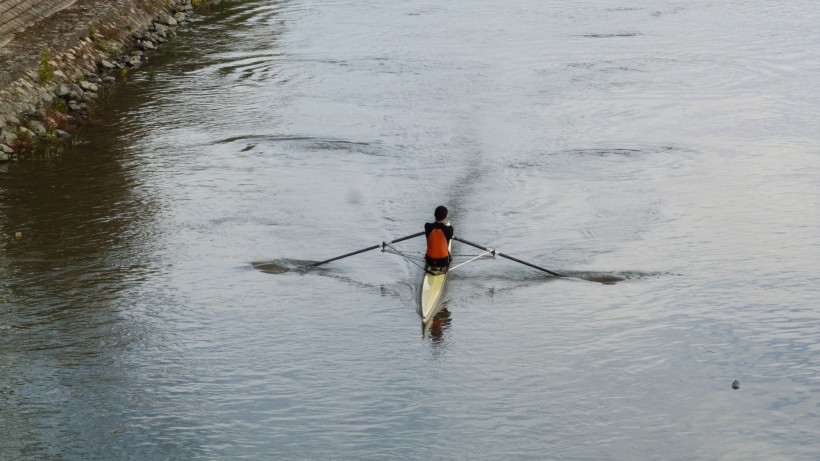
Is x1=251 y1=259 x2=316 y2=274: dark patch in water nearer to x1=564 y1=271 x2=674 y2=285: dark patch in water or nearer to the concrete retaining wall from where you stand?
x1=564 y1=271 x2=674 y2=285: dark patch in water

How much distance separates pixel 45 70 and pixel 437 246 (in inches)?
593

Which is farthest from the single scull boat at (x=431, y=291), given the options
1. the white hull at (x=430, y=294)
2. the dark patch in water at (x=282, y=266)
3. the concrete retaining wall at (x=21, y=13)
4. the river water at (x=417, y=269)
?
the concrete retaining wall at (x=21, y=13)

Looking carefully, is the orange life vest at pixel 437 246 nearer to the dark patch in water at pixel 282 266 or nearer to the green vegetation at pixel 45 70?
the dark patch in water at pixel 282 266

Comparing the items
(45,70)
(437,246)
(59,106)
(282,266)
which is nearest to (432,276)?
(437,246)

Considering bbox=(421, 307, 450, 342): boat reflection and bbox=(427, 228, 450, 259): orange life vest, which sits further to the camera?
bbox=(427, 228, 450, 259): orange life vest

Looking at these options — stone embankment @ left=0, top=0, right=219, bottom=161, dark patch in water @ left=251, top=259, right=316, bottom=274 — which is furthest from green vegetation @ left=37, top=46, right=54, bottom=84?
dark patch in water @ left=251, top=259, right=316, bottom=274

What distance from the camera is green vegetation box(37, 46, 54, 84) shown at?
28.2 m

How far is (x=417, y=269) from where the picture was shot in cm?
1898

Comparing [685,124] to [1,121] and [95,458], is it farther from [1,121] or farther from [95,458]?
[95,458]

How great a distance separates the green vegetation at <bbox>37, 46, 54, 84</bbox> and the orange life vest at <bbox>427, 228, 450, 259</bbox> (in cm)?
1470

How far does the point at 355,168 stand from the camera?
81.3 ft

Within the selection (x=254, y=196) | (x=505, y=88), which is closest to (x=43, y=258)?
(x=254, y=196)

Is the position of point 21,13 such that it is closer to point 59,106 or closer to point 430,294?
point 59,106

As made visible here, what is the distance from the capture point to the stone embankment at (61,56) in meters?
26.6
